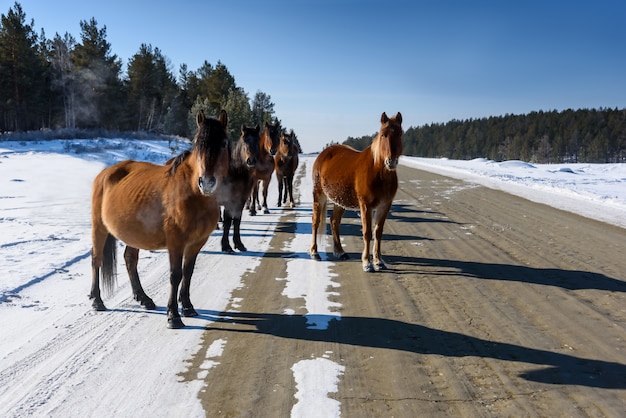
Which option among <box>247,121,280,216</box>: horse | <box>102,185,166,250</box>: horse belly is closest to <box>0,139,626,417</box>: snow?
<box>102,185,166,250</box>: horse belly

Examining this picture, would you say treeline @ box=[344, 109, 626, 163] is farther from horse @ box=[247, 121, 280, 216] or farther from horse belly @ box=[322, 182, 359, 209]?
horse belly @ box=[322, 182, 359, 209]

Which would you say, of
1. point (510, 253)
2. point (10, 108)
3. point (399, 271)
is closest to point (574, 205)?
point (510, 253)

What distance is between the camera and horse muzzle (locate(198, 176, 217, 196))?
3850mm

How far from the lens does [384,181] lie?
252 inches

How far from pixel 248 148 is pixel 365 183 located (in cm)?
272

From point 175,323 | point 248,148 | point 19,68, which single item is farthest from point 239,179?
point 19,68

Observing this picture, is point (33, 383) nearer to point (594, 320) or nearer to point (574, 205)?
point (594, 320)

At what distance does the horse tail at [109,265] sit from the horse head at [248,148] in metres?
3.33

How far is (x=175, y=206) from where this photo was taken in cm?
422

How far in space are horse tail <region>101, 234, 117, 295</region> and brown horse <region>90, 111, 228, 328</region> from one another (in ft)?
0.44

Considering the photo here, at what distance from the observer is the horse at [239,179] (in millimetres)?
7776

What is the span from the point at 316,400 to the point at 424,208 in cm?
1038

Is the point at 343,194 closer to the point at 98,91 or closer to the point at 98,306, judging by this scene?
the point at 98,306

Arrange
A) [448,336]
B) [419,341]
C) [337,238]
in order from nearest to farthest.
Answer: [419,341] → [448,336] → [337,238]
